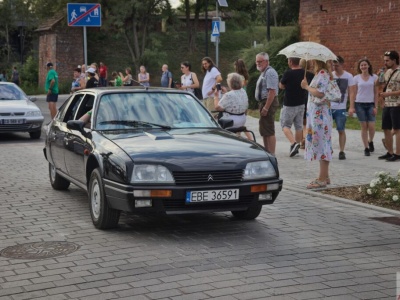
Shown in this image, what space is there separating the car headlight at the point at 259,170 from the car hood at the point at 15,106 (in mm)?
11971

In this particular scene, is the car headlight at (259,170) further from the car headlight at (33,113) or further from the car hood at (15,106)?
the car headlight at (33,113)

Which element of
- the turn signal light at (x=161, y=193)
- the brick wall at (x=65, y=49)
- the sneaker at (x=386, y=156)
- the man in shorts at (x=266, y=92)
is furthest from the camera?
the brick wall at (x=65, y=49)

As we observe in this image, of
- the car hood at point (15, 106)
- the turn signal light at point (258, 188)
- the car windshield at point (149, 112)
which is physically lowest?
the turn signal light at point (258, 188)

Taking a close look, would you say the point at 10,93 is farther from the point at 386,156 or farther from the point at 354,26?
the point at 354,26

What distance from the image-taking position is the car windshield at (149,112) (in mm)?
8766

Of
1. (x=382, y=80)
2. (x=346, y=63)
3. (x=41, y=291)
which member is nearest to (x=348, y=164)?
(x=382, y=80)

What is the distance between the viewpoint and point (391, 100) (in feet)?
44.6

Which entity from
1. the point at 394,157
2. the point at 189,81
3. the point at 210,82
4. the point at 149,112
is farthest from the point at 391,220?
the point at 189,81

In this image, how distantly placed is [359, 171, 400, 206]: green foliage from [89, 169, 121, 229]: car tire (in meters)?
3.56

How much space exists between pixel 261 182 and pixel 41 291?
2.82 meters

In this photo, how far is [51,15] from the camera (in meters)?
56.8

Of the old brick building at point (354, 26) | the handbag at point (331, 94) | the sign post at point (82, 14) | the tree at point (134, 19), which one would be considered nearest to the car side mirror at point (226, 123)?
the handbag at point (331, 94)

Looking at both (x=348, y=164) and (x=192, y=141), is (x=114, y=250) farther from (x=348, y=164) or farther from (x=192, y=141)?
(x=348, y=164)

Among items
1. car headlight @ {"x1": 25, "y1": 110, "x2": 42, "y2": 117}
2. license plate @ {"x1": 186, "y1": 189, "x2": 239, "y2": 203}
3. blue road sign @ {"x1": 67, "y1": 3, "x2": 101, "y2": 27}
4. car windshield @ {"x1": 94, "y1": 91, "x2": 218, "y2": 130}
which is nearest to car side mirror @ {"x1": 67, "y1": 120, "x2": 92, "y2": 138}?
car windshield @ {"x1": 94, "y1": 91, "x2": 218, "y2": 130}
